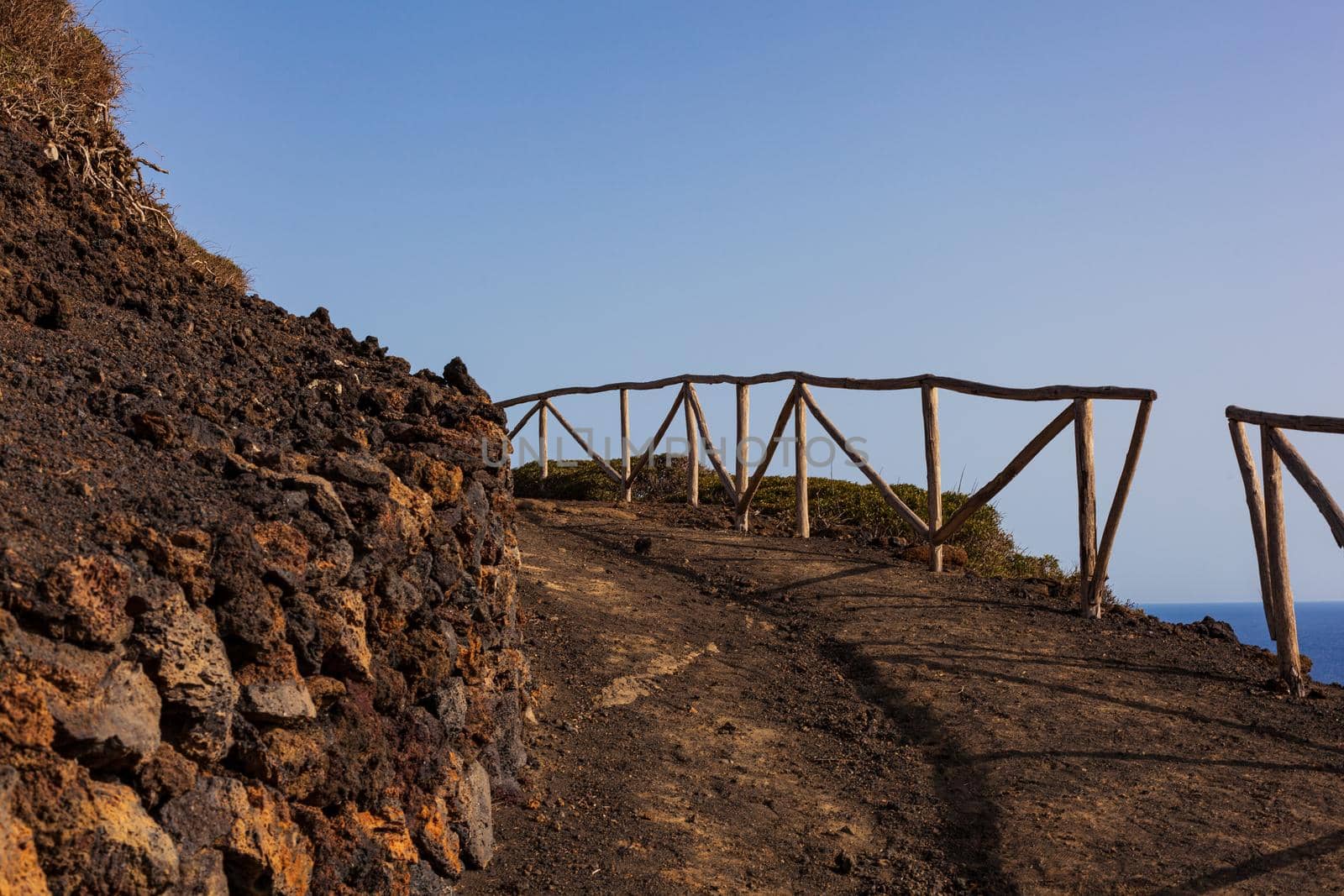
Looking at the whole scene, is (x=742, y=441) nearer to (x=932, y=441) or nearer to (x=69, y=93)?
(x=932, y=441)

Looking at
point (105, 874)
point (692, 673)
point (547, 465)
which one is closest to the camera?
point (105, 874)

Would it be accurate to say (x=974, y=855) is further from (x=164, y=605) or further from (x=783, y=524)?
(x=783, y=524)

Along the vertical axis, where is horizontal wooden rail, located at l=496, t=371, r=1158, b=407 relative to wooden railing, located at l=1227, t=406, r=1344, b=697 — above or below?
Result: above

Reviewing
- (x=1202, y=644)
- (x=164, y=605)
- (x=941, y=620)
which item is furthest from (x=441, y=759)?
(x=1202, y=644)

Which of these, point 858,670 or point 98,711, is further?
point 858,670

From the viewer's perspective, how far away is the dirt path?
5.25 meters

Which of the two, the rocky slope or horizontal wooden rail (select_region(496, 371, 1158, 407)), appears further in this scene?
horizontal wooden rail (select_region(496, 371, 1158, 407))

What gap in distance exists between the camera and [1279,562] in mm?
7508

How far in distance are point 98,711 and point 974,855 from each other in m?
3.98

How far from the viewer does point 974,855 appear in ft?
17.8

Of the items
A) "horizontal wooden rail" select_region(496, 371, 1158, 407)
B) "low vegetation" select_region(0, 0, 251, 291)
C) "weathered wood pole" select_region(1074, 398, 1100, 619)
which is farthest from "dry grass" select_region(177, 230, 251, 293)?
"weathered wood pole" select_region(1074, 398, 1100, 619)

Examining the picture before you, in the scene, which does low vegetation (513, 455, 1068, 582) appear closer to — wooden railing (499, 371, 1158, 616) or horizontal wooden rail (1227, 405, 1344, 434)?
wooden railing (499, 371, 1158, 616)

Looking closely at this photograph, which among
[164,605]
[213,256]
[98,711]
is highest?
[213,256]

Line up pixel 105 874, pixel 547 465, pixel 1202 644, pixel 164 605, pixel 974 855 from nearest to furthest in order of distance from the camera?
pixel 105 874 < pixel 164 605 < pixel 974 855 < pixel 1202 644 < pixel 547 465
